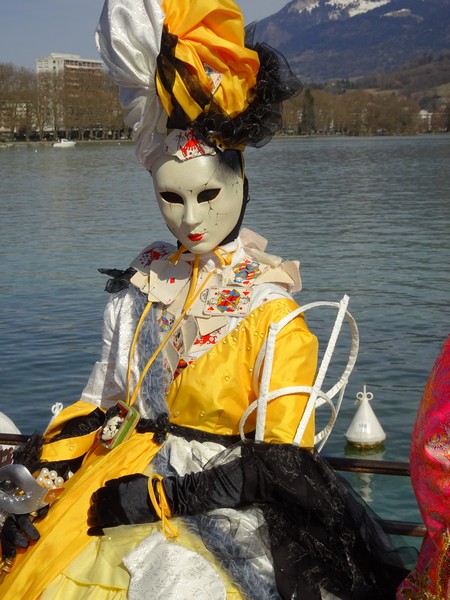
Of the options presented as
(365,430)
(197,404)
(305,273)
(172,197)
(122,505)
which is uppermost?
(172,197)

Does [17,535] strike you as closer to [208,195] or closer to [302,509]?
[302,509]

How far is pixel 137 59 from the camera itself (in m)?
2.50

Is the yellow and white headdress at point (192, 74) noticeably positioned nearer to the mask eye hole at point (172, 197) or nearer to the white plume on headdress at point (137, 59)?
the white plume on headdress at point (137, 59)

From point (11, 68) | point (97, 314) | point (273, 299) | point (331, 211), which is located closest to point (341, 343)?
point (97, 314)

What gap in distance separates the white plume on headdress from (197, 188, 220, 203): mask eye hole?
0.56 feet

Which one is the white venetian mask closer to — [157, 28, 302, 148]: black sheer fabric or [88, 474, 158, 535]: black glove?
[157, 28, 302, 148]: black sheer fabric

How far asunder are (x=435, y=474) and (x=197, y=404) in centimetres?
77

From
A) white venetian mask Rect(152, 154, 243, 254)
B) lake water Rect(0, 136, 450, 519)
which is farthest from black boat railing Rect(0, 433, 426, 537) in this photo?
lake water Rect(0, 136, 450, 519)

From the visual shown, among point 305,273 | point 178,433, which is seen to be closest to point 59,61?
point 305,273

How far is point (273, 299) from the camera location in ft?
8.25

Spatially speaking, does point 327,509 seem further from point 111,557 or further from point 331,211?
point 331,211

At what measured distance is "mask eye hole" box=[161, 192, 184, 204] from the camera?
262cm

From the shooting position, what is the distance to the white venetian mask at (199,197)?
2.57m

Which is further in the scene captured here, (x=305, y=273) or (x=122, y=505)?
(x=305, y=273)
